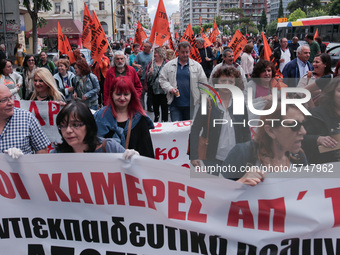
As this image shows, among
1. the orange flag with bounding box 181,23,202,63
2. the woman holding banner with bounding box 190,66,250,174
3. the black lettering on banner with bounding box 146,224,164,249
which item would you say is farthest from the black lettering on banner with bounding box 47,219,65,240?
the orange flag with bounding box 181,23,202,63

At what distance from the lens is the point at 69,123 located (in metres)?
2.95

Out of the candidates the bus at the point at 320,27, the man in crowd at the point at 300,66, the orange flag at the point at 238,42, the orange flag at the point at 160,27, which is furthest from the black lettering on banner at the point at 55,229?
the bus at the point at 320,27

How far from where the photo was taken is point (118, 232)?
279cm

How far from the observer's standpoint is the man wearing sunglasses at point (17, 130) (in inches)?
132

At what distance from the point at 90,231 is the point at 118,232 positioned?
209 mm

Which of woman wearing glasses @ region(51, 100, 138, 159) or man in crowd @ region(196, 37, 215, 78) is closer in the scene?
woman wearing glasses @ region(51, 100, 138, 159)

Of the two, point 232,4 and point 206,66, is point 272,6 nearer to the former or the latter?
point 232,4

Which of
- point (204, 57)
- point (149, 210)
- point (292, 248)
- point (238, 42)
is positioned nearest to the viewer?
point (292, 248)

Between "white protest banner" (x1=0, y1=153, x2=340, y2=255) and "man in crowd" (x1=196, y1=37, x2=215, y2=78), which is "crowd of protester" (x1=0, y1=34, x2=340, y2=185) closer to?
"white protest banner" (x1=0, y1=153, x2=340, y2=255)

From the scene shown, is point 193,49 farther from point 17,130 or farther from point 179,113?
point 17,130

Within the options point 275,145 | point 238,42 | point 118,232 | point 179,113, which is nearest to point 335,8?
point 238,42

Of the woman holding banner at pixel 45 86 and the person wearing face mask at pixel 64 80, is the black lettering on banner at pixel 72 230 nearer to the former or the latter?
the woman holding banner at pixel 45 86

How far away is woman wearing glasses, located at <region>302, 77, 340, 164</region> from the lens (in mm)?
3139

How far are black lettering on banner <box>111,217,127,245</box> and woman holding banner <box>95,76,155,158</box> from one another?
3.06 feet
